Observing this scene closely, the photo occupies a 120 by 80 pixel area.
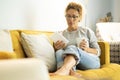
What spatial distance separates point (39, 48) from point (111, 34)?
2120mm

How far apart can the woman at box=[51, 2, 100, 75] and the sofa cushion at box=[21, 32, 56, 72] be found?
7cm

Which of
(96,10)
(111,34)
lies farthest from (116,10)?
(111,34)

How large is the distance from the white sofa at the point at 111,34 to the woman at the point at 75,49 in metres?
1.00

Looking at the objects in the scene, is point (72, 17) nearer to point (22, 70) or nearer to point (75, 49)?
point (75, 49)

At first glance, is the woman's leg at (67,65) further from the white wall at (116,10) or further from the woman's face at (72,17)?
the white wall at (116,10)

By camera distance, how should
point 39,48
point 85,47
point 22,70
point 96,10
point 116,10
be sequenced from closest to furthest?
point 22,70 < point 39,48 < point 85,47 < point 96,10 < point 116,10

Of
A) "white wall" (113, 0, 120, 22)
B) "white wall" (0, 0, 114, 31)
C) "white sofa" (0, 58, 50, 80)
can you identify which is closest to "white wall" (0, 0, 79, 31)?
"white wall" (0, 0, 114, 31)

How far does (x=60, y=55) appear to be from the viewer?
221 cm

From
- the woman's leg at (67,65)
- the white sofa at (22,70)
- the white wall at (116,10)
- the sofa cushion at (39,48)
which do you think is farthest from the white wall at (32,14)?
the white sofa at (22,70)

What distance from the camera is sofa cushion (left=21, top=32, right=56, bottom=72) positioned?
210 cm

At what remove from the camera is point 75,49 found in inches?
84.3

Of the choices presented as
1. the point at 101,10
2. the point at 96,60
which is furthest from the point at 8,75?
the point at 101,10

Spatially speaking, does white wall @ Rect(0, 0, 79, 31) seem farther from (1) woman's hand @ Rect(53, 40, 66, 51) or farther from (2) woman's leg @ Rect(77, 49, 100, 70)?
(2) woman's leg @ Rect(77, 49, 100, 70)

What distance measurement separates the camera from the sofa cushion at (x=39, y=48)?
2.10 m
